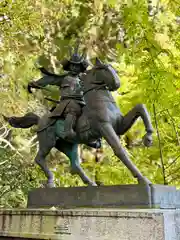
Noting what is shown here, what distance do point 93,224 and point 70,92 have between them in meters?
1.73

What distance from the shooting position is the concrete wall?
2.72 m

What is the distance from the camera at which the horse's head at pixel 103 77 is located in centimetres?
372

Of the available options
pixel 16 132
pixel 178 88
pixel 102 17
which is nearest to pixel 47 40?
pixel 102 17

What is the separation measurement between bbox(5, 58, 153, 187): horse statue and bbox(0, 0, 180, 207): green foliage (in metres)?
1.00

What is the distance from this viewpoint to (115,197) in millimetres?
3348

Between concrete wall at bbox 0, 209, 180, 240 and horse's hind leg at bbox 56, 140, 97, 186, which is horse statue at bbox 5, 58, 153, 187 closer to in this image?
horse's hind leg at bbox 56, 140, 97, 186

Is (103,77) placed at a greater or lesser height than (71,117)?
greater

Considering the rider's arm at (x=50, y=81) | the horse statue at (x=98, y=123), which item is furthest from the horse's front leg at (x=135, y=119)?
the rider's arm at (x=50, y=81)

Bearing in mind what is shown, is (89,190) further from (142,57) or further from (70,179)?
(70,179)

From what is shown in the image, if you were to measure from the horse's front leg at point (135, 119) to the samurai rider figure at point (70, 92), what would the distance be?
476 millimetres

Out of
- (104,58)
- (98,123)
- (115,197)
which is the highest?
(104,58)

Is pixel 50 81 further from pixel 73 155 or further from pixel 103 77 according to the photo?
pixel 73 155

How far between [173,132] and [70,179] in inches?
110

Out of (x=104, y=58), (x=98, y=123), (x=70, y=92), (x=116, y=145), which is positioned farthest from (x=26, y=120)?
(x=104, y=58)
